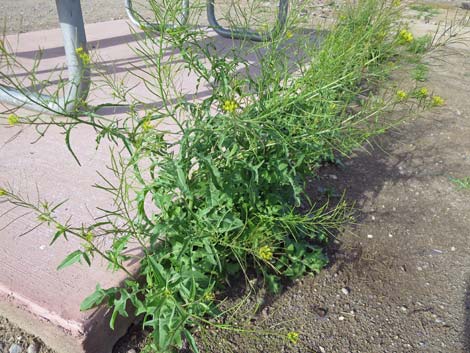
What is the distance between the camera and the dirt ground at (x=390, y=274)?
1.54 metres

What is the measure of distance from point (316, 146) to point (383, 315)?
754mm

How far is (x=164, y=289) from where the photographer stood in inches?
48.1

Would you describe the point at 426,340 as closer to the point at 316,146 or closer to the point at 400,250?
the point at 400,250

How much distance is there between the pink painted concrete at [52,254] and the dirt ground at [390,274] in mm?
143

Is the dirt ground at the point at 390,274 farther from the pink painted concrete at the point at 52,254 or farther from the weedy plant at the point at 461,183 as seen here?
the pink painted concrete at the point at 52,254

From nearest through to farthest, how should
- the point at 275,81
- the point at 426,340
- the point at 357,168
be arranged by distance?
the point at 275,81 < the point at 426,340 < the point at 357,168

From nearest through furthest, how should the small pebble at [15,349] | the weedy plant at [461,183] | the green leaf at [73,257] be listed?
the green leaf at [73,257]
the small pebble at [15,349]
the weedy plant at [461,183]

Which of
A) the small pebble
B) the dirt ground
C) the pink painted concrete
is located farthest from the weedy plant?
the small pebble

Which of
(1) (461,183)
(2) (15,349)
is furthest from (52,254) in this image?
(1) (461,183)

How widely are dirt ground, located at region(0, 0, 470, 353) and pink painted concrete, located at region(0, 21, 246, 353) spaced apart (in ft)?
0.47

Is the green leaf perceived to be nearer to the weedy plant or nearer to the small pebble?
the small pebble

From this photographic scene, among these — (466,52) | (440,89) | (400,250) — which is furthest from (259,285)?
(466,52)

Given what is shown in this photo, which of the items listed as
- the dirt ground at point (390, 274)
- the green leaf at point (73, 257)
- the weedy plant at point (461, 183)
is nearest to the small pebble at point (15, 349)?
the dirt ground at point (390, 274)

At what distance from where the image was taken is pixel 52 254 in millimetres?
1583
